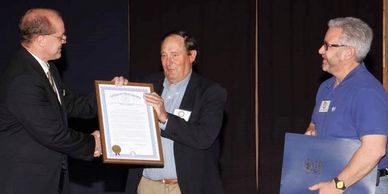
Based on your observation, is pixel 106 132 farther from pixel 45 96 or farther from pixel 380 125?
pixel 380 125

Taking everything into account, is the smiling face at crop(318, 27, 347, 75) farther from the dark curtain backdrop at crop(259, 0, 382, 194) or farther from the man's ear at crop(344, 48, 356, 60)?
the dark curtain backdrop at crop(259, 0, 382, 194)

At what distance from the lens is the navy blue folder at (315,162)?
3.42m

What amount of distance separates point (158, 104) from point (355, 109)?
114 centimetres

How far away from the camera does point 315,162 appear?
3.56 metres

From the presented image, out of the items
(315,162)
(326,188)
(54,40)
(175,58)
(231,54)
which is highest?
(54,40)

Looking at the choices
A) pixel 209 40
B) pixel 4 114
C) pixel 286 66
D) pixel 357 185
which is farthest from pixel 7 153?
pixel 286 66

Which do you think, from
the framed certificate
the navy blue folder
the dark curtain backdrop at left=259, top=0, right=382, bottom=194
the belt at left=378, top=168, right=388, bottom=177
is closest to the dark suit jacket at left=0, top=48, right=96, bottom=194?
the framed certificate

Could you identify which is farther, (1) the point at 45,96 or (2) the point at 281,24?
(2) the point at 281,24

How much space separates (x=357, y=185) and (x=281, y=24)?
381cm

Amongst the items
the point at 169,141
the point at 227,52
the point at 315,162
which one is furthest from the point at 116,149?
the point at 227,52

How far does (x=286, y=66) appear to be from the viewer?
23.3 feet

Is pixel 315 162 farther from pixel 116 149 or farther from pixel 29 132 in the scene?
pixel 29 132

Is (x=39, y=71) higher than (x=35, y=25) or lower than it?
lower

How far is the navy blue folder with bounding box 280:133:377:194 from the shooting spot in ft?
11.2
